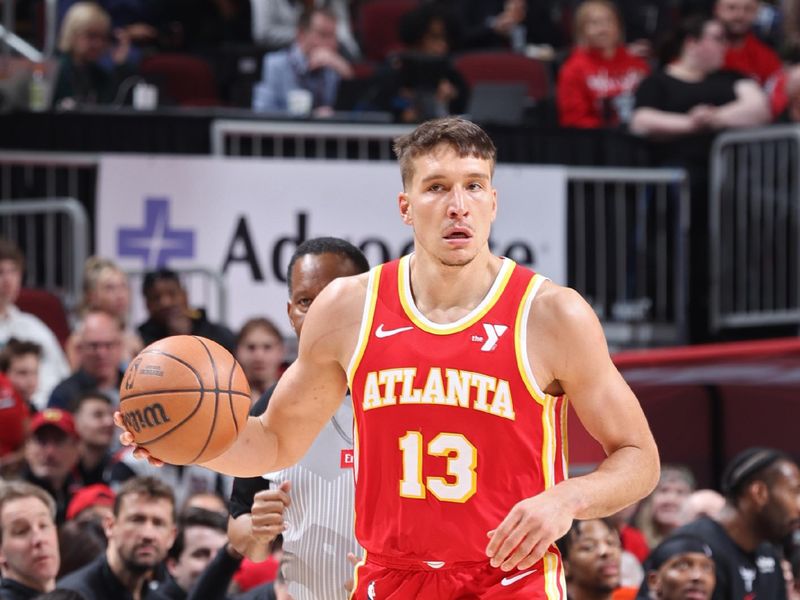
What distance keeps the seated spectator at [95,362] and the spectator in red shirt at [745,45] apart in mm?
5780

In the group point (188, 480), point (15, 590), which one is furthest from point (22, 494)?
point (188, 480)

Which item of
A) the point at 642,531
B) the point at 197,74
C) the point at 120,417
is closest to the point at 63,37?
the point at 197,74

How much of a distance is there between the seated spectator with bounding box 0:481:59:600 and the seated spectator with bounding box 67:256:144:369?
3245mm

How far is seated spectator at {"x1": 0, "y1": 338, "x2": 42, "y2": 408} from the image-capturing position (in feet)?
34.1

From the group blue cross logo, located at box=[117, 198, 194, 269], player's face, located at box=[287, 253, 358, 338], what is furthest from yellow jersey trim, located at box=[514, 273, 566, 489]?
blue cross logo, located at box=[117, 198, 194, 269]

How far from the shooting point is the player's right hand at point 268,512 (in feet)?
18.0

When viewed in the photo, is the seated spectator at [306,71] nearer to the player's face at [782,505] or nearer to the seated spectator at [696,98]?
the seated spectator at [696,98]

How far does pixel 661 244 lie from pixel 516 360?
8.29 meters

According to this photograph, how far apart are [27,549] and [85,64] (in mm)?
6354

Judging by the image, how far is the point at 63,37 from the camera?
524 inches

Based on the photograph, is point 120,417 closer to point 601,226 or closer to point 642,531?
point 642,531

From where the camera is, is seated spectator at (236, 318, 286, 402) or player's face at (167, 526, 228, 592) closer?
player's face at (167, 526, 228, 592)

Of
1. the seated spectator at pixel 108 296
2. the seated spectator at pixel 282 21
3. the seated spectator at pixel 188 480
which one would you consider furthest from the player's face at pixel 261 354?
the seated spectator at pixel 282 21

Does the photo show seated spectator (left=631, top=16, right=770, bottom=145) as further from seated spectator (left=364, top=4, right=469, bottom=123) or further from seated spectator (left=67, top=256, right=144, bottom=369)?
seated spectator (left=67, top=256, right=144, bottom=369)
